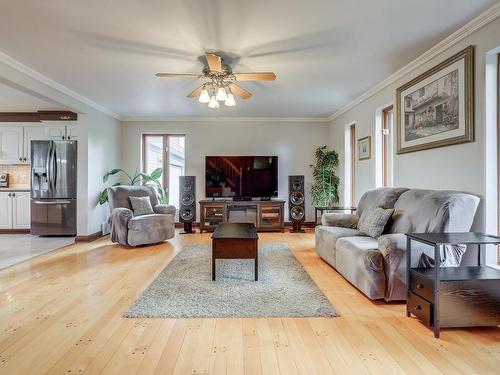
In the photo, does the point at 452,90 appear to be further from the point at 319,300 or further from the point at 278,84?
the point at 319,300

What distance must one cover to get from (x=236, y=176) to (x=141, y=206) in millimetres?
→ 2005

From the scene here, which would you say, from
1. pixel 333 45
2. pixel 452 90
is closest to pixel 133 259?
pixel 333 45

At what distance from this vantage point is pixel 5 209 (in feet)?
18.5

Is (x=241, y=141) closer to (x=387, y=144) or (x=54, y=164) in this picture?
(x=387, y=144)

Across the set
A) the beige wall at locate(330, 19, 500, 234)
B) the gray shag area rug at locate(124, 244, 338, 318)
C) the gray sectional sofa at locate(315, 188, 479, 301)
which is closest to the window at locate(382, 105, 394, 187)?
the beige wall at locate(330, 19, 500, 234)

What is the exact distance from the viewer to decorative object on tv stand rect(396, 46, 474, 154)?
264 centimetres

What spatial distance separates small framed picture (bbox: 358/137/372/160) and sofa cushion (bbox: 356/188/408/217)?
0.98m

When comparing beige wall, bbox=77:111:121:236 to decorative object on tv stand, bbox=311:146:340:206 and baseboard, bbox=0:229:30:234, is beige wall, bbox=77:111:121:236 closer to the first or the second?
baseboard, bbox=0:229:30:234

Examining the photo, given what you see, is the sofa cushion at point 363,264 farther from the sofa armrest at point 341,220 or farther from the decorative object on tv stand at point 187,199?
the decorative object on tv stand at point 187,199

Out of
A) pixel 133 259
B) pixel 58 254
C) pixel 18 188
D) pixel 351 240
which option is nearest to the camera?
pixel 351 240

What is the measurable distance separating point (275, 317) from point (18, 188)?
612 centimetres

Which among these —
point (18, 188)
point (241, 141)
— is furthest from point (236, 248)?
point (18, 188)

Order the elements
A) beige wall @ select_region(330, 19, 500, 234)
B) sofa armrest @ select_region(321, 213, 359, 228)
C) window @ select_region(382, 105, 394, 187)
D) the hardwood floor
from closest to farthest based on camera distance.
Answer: the hardwood floor, beige wall @ select_region(330, 19, 500, 234), sofa armrest @ select_region(321, 213, 359, 228), window @ select_region(382, 105, 394, 187)

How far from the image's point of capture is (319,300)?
2537mm
